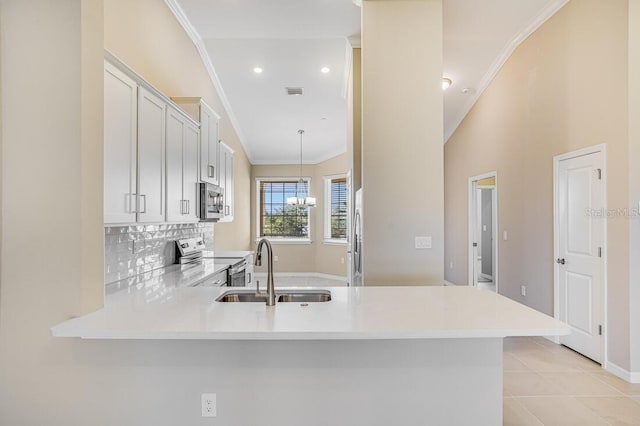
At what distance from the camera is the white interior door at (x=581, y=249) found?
3051 millimetres

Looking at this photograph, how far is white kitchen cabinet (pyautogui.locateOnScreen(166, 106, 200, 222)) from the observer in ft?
8.75

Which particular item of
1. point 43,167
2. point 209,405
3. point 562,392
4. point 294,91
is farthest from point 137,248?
point 562,392

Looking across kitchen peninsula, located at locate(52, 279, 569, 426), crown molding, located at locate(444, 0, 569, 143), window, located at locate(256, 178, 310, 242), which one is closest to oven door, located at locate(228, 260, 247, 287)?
kitchen peninsula, located at locate(52, 279, 569, 426)

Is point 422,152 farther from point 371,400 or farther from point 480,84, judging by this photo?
point 480,84

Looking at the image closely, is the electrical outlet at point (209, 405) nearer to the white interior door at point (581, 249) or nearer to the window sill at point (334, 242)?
the white interior door at point (581, 249)

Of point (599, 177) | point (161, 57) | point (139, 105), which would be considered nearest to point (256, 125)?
point (161, 57)

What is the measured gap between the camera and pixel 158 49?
3.32 m

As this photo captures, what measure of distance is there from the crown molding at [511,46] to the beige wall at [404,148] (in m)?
1.52

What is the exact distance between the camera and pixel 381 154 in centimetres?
295

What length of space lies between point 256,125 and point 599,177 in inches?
197

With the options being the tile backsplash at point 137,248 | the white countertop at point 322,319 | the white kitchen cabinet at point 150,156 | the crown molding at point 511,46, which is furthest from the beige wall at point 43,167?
the crown molding at point 511,46

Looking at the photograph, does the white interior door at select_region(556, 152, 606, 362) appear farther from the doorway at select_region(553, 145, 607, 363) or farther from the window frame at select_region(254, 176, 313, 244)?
the window frame at select_region(254, 176, 313, 244)

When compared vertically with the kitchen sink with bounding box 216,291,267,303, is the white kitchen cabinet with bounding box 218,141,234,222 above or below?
above

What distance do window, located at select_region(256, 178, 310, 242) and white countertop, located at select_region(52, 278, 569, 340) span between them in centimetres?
597
